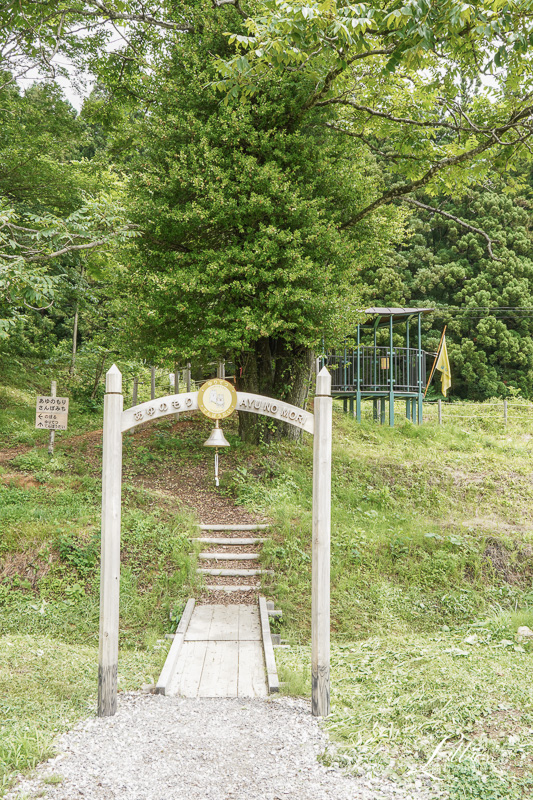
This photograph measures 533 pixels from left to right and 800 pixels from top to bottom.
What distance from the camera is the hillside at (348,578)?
3.82 metres

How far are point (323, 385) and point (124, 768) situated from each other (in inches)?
117

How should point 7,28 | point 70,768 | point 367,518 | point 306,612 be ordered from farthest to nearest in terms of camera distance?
point 7,28 < point 367,518 < point 306,612 < point 70,768

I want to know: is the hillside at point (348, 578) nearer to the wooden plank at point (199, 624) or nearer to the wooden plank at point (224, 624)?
the wooden plank at point (199, 624)

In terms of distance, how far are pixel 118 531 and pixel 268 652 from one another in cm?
207

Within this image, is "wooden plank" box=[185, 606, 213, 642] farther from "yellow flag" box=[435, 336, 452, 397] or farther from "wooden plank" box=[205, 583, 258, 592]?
"yellow flag" box=[435, 336, 452, 397]

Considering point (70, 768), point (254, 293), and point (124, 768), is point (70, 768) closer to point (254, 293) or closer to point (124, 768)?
point (124, 768)

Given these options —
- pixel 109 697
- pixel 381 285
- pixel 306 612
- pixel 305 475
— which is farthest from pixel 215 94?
pixel 381 285

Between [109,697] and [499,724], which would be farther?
[109,697]

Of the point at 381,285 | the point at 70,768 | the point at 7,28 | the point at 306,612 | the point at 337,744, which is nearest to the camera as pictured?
the point at 70,768

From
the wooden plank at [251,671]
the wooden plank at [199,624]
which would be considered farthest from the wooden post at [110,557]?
the wooden plank at [199,624]

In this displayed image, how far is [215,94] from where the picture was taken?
381 inches

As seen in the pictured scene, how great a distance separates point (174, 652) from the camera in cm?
547

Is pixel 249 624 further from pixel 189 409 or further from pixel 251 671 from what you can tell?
pixel 189 409

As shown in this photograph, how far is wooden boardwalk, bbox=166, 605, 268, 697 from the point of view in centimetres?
489
